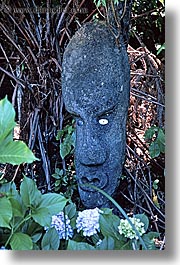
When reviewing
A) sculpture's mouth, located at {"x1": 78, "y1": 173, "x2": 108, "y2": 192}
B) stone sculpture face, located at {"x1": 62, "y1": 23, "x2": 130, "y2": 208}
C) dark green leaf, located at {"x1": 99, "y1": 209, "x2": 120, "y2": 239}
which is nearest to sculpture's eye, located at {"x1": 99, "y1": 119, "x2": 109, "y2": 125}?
stone sculpture face, located at {"x1": 62, "y1": 23, "x2": 130, "y2": 208}

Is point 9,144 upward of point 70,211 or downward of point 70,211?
upward

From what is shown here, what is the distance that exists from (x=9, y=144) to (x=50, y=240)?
25cm

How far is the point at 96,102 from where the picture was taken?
132cm

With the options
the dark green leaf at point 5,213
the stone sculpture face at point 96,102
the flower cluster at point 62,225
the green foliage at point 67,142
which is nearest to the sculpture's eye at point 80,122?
the stone sculpture face at point 96,102

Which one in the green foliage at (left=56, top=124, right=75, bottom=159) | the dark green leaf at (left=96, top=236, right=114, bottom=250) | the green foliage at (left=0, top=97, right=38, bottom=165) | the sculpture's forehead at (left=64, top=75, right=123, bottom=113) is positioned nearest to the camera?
the green foliage at (left=0, top=97, right=38, bottom=165)

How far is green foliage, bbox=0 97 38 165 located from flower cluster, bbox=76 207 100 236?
0.79 feet

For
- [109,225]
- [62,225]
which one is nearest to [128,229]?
[109,225]

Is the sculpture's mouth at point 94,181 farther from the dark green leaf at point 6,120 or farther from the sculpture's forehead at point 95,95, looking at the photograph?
the dark green leaf at point 6,120

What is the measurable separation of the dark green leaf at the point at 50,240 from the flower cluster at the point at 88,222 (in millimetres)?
63

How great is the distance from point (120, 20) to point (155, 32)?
162mm

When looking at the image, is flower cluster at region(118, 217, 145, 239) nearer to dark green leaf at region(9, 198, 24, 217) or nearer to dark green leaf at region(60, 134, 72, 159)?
dark green leaf at region(9, 198, 24, 217)

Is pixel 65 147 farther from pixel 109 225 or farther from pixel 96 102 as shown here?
pixel 109 225

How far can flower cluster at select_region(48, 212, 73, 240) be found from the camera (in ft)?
4.09

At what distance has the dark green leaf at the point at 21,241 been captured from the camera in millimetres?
1145
